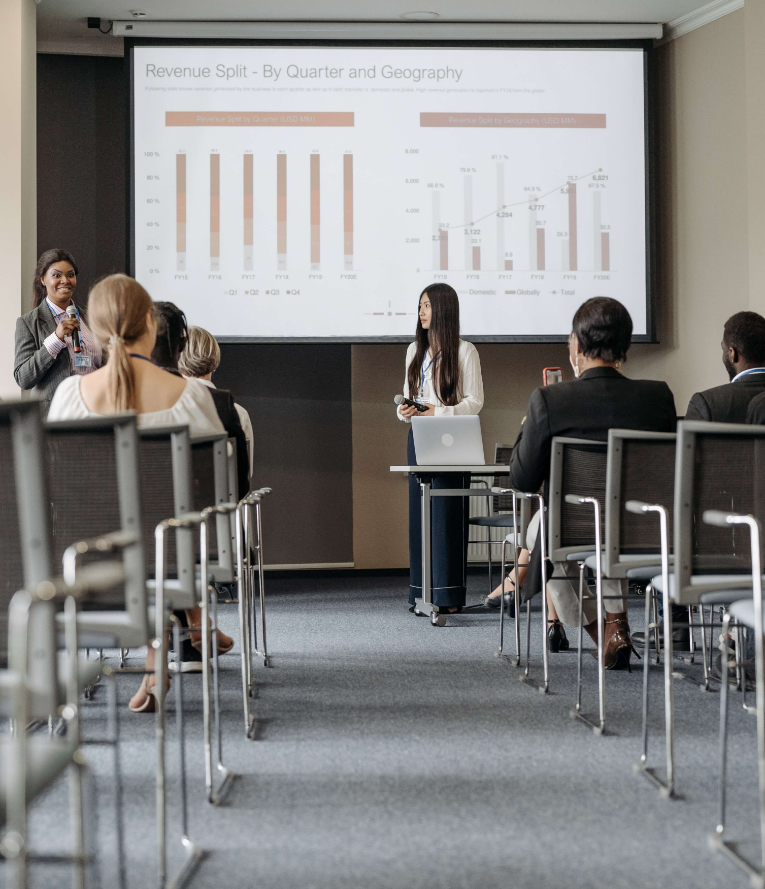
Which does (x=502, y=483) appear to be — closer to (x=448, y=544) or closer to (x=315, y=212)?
(x=448, y=544)

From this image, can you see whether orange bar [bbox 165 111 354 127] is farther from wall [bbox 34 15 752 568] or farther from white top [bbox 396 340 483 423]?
white top [bbox 396 340 483 423]

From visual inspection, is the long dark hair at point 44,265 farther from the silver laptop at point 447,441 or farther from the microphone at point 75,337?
the silver laptop at point 447,441

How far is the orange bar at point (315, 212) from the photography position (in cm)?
542

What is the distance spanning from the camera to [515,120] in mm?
5508

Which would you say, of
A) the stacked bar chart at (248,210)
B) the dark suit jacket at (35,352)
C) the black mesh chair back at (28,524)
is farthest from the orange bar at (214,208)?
the black mesh chair back at (28,524)

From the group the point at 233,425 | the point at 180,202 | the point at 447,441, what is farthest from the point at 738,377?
the point at 180,202

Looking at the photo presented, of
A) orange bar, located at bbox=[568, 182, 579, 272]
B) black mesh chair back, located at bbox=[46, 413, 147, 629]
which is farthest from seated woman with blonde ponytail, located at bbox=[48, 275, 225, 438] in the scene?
orange bar, located at bbox=[568, 182, 579, 272]

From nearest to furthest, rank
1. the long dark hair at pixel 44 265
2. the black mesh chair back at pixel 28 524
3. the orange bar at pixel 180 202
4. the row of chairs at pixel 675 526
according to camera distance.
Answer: the black mesh chair back at pixel 28 524
the row of chairs at pixel 675 526
the long dark hair at pixel 44 265
the orange bar at pixel 180 202

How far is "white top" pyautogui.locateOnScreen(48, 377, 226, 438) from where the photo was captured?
2316mm

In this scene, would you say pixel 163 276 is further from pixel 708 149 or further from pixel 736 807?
pixel 736 807

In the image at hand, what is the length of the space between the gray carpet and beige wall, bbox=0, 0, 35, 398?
2324 millimetres

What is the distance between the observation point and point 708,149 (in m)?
5.41

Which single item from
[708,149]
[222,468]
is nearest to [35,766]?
[222,468]

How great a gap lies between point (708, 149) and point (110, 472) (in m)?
4.83
